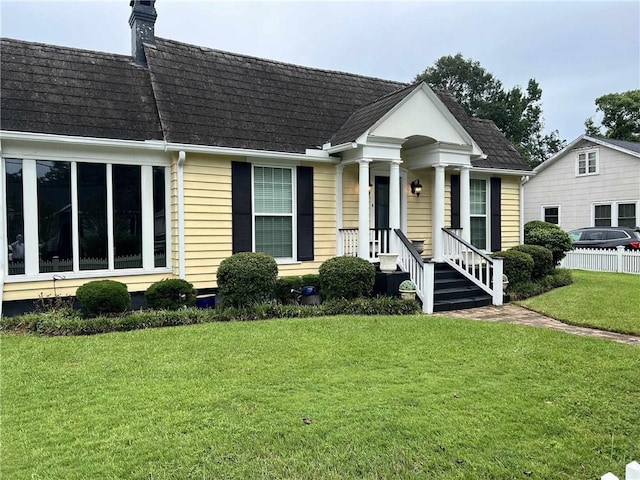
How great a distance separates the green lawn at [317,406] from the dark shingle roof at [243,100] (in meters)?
4.71

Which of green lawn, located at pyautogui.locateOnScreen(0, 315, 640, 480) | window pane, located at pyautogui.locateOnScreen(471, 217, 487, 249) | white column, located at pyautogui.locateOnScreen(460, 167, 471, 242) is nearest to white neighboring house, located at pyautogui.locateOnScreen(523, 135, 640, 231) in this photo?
window pane, located at pyautogui.locateOnScreen(471, 217, 487, 249)

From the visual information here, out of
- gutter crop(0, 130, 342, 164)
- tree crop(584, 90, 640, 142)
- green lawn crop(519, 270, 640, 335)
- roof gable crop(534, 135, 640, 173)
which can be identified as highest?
tree crop(584, 90, 640, 142)

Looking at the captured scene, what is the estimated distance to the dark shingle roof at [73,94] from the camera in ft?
26.1

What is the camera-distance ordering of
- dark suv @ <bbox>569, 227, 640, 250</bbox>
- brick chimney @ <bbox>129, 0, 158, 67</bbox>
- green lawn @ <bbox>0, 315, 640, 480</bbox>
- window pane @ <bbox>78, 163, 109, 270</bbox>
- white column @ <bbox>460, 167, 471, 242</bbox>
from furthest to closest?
dark suv @ <bbox>569, 227, 640, 250</bbox> → white column @ <bbox>460, 167, 471, 242</bbox> → brick chimney @ <bbox>129, 0, 158, 67</bbox> → window pane @ <bbox>78, 163, 109, 270</bbox> → green lawn @ <bbox>0, 315, 640, 480</bbox>

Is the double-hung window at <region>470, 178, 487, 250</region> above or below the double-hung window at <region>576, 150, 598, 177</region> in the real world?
below

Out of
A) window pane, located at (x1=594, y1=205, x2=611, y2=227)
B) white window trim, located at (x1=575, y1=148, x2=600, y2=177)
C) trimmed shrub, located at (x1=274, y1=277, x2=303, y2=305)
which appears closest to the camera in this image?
trimmed shrub, located at (x1=274, y1=277, x2=303, y2=305)

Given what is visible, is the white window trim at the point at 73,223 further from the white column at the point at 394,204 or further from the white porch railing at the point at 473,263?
the white porch railing at the point at 473,263

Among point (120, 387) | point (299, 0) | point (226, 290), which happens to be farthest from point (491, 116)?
point (120, 387)

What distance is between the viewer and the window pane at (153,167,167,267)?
903cm

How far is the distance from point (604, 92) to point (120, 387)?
42.2 metres

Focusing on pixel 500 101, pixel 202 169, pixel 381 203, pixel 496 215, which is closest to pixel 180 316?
pixel 202 169

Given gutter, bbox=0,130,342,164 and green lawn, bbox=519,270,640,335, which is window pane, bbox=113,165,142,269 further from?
green lawn, bbox=519,270,640,335

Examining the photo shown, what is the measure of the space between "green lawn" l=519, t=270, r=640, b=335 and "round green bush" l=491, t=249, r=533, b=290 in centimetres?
67

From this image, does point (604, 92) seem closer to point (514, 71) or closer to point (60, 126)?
point (514, 71)
